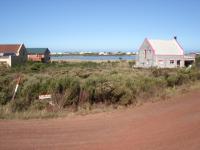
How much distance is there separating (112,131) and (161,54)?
5846 cm

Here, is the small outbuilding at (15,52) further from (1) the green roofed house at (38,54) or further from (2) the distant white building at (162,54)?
(2) the distant white building at (162,54)

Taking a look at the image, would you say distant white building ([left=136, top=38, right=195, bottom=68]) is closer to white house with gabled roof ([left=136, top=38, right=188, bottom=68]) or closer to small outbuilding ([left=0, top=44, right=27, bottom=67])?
white house with gabled roof ([left=136, top=38, right=188, bottom=68])

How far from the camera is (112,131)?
9219 millimetres

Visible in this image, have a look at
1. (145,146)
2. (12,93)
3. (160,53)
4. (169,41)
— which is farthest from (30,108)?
(169,41)

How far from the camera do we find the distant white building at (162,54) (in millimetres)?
66312

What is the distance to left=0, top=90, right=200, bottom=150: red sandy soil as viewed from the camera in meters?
7.84

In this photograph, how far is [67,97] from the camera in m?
13.9

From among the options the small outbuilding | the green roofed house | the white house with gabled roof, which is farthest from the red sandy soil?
the green roofed house

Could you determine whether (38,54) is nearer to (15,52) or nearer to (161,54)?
(15,52)

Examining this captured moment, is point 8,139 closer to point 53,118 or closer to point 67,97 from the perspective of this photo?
point 53,118

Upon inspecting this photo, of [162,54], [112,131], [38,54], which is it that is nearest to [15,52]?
[38,54]

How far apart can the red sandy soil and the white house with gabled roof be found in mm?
54725

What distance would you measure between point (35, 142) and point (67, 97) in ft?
19.1

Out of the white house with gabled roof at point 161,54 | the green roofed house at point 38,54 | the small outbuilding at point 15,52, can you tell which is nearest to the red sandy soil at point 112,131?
the white house with gabled roof at point 161,54
